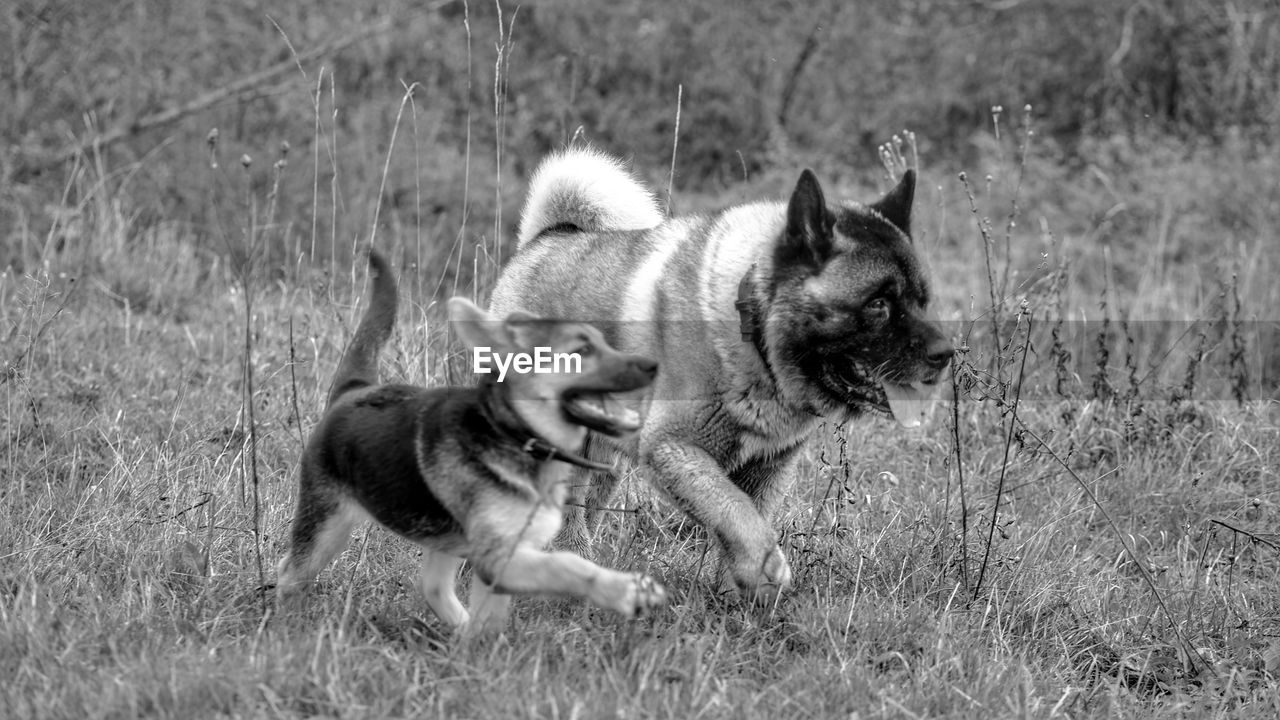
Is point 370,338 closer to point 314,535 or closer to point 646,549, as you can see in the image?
point 314,535

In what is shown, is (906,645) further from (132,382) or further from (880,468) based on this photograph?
(132,382)

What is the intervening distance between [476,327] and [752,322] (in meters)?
1.09

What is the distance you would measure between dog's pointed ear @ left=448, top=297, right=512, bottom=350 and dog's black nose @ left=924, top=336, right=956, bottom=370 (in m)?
1.40

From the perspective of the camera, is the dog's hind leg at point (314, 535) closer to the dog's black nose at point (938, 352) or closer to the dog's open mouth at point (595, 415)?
the dog's open mouth at point (595, 415)

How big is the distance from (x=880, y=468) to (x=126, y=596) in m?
3.16

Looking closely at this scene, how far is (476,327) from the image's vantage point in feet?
10.9

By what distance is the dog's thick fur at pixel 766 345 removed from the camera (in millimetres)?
3996

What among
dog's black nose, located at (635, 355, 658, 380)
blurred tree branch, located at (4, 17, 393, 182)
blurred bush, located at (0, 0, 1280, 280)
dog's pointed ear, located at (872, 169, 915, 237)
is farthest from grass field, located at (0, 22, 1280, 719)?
blurred bush, located at (0, 0, 1280, 280)

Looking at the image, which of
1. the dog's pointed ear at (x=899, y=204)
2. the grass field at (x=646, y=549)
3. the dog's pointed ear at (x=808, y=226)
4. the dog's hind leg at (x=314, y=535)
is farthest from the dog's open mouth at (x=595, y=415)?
the dog's pointed ear at (x=899, y=204)

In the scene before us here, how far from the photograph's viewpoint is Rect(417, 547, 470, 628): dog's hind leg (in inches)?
143

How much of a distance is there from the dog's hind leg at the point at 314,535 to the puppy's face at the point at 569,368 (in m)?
0.66

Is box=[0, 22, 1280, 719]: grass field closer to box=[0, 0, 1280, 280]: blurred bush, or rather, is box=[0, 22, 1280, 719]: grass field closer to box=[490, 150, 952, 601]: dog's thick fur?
box=[490, 150, 952, 601]: dog's thick fur

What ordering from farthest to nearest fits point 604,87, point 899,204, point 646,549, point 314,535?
point 604,87
point 646,549
point 899,204
point 314,535

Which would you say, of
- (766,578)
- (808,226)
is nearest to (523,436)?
(766,578)
